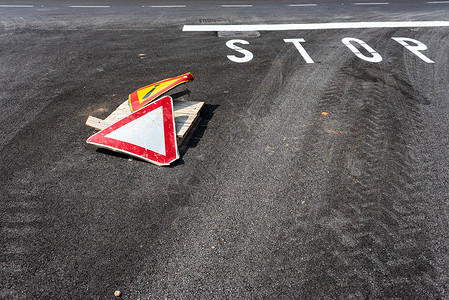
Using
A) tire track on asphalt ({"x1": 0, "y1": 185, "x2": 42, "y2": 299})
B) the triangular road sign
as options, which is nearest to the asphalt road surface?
tire track on asphalt ({"x1": 0, "y1": 185, "x2": 42, "y2": 299})

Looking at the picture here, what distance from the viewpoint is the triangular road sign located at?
5.31m

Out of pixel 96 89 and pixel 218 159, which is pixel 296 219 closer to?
pixel 218 159

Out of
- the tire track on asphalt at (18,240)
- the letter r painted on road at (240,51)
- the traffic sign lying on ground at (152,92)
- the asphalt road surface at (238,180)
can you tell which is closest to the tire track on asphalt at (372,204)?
the asphalt road surface at (238,180)

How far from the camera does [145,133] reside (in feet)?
17.9

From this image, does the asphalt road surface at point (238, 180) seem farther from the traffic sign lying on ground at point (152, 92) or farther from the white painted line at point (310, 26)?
the white painted line at point (310, 26)

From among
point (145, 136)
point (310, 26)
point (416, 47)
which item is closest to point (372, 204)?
point (145, 136)

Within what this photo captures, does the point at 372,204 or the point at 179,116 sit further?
the point at 179,116

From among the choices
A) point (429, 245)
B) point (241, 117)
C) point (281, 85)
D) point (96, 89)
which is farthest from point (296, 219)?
point (96, 89)

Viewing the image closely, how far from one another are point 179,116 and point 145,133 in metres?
0.93

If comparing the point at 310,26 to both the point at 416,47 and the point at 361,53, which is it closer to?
the point at 361,53

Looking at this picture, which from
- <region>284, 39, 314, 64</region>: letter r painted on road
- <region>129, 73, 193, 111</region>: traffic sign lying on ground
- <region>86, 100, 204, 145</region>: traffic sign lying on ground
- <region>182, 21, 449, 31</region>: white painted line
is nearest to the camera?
<region>86, 100, 204, 145</region>: traffic sign lying on ground

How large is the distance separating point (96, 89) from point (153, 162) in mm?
3238

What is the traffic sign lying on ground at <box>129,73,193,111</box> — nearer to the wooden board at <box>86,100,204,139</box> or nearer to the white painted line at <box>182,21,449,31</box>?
the wooden board at <box>86,100,204,139</box>

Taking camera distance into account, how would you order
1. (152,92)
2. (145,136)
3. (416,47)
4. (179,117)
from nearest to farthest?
1. (145,136)
2. (179,117)
3. (152,92)
4. (416,47)
